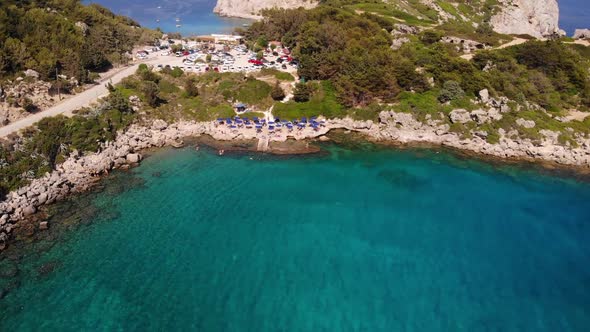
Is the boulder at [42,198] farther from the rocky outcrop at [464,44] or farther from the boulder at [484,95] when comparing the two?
the rocky outcrop at [464,44]

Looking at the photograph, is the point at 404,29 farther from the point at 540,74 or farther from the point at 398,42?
the point at 540,74

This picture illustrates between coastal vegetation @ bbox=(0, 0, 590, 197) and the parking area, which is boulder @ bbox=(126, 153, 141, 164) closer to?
coastal vegetation @ bbox=(0, 0, 590, 197)

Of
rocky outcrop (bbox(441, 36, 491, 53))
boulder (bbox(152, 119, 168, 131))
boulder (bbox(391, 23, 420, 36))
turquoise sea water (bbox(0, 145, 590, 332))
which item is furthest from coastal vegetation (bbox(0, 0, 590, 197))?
turquoise sea water (bbox(0, 145, 590, 332))

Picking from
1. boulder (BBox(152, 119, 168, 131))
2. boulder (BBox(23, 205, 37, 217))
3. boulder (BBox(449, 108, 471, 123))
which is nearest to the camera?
boulder (BBox(23, 205, 37, 217))

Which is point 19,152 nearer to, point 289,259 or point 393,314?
point 289,259

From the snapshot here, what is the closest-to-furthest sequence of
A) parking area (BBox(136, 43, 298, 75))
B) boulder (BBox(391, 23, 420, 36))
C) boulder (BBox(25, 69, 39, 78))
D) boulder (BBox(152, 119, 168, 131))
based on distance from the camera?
1. boulder (BBox(25, 69, 39, 78))
2. boulder (BBox(152, 119, 168, 131))
3. parking area (BBox(136, 43, 298, 75))
4. boulder (BBox(391, 23, 420, 36))

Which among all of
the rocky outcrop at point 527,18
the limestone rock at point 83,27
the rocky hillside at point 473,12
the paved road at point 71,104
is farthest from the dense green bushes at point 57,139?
the rocky outcrop at point 527,18
